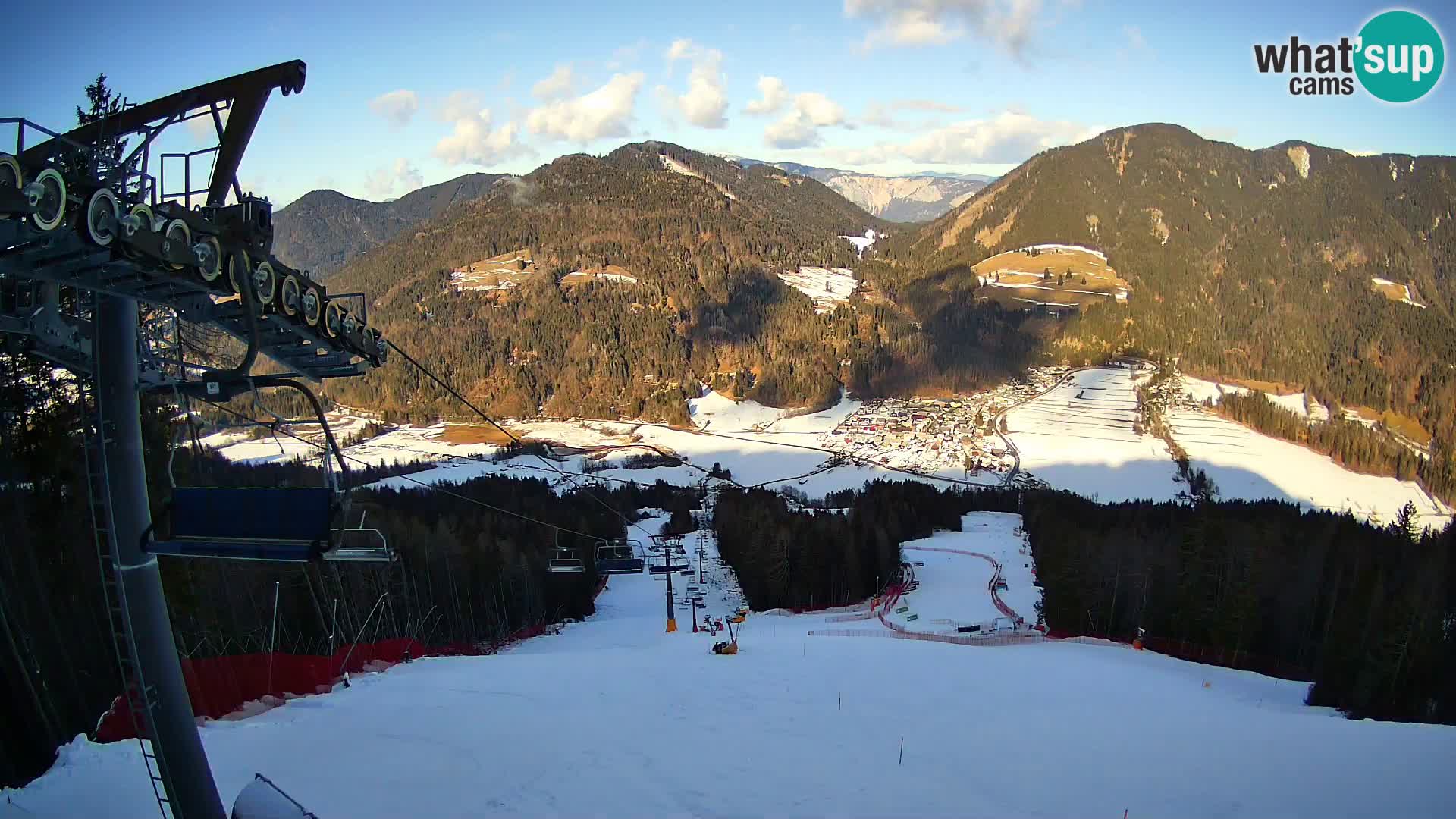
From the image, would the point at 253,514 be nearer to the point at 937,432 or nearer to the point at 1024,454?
the point at 1024,454

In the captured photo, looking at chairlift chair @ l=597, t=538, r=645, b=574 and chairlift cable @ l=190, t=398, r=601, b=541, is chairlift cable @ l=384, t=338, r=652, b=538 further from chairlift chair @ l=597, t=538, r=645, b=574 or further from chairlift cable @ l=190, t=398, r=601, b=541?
chairlift chair @ l=597, t=538, r=645, b=574

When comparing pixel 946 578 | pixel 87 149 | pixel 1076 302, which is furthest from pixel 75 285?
pixel 1076 302

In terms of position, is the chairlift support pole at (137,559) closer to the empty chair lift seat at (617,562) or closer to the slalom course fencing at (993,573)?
the empty chair lift seat at (617,562)

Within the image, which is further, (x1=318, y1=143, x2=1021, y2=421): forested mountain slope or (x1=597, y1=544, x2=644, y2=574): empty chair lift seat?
(x1=318, y1=143, x2=1021, y2=421): forested mountain slope

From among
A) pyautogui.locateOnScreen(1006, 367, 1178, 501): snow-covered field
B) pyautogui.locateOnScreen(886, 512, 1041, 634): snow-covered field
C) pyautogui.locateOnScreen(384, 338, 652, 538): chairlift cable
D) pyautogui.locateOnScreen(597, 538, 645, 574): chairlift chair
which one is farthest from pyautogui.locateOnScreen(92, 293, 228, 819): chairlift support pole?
pyautogui.locateOnScreen(1006, 367, 1178, 501): snow-covered field

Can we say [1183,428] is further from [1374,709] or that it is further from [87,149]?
[87,149]
